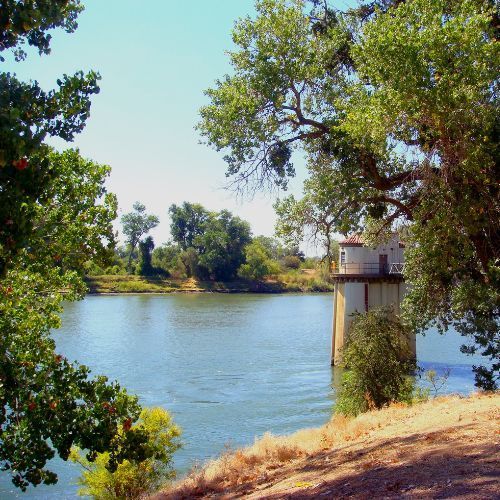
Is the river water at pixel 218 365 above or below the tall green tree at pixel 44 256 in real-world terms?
below

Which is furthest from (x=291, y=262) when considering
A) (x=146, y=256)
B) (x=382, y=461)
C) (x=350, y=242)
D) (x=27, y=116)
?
(x=27, y=116)

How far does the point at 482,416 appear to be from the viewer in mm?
11602

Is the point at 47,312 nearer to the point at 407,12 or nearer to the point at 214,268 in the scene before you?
the point at 407,12

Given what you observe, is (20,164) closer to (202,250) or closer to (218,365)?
(218,365)

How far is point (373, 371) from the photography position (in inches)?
799

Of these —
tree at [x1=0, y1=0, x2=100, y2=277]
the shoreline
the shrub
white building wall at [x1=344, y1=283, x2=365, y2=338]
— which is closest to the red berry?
tree at [x1=0, y1=0, x2=100, y2=277]

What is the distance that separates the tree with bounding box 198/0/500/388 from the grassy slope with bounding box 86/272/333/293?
8481 centimetres

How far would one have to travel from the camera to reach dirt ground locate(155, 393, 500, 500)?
7758 millimetres

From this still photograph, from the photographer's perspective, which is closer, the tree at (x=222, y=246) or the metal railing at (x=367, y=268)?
the metal railing at (x=367, y=268)

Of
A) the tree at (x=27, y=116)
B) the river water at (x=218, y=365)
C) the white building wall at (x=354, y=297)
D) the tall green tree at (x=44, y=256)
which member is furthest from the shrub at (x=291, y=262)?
the tree at (x=27, y=116)

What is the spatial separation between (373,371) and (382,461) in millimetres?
10909

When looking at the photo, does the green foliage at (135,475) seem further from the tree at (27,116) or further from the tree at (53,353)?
the tree at (27,116)

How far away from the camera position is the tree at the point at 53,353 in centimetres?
876

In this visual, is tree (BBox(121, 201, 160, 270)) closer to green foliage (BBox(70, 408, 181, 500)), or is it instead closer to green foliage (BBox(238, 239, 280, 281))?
green foliage (BBox(238, 239, 280, 281))
